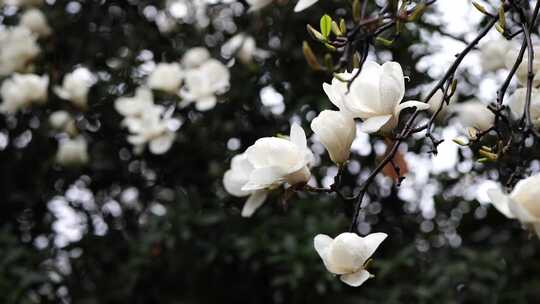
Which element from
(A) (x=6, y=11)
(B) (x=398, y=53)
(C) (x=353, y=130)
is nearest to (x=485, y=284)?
(B) (x=398, y=53)

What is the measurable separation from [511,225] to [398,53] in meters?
0.43

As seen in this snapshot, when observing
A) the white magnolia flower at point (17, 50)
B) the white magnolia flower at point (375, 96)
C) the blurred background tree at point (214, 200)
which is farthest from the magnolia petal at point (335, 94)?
the white magnolia flower at point (17, 50)

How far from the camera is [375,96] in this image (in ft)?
2.42

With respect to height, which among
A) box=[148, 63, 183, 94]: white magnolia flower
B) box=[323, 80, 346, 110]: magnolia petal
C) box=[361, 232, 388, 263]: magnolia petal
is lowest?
box=[148, 63, 183, 94]: white magnolia flower

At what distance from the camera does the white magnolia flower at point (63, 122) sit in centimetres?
179

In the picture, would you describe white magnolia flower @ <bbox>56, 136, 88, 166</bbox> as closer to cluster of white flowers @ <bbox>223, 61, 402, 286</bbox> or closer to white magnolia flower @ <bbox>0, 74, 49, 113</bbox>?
white magnolia flower @ <bbox>0, 74, 49, 113</bbox>

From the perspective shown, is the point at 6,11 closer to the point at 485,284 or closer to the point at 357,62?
the point at 485,284

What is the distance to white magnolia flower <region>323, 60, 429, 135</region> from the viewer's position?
73 cm

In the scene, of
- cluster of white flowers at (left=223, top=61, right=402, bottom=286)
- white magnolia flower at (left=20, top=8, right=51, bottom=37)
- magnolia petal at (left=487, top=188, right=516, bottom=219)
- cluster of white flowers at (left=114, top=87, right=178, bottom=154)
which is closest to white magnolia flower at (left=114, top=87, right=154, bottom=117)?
cluster of white flowers at (left=114, top=87, right=178, bottom=154)

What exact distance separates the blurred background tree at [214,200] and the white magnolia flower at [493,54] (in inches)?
2.7

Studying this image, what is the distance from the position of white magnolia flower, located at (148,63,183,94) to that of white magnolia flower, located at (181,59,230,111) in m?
0.04

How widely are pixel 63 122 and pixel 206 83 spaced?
41cm

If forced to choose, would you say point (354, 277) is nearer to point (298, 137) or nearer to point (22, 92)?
point (298, 137)

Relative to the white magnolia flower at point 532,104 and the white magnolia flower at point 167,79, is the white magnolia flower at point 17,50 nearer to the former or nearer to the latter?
the white magnolia flower at point 167,79
